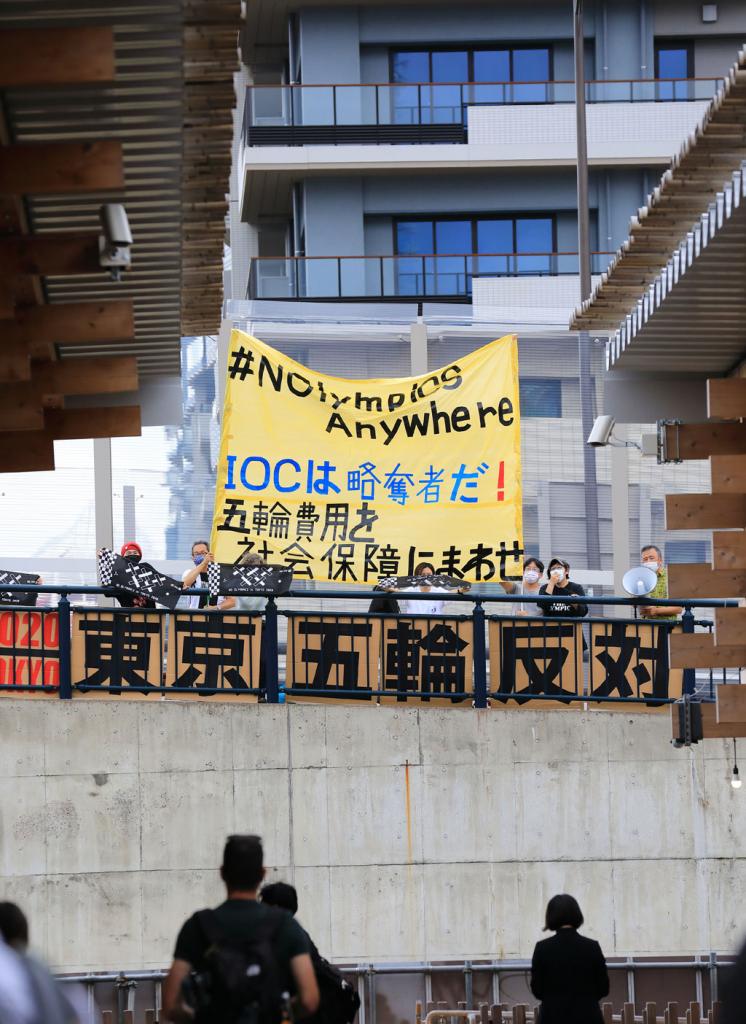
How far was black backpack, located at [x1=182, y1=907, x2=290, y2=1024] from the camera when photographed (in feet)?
23.0

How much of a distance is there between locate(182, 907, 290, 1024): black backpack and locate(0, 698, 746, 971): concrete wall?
7.89 metres

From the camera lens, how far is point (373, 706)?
1562 cm

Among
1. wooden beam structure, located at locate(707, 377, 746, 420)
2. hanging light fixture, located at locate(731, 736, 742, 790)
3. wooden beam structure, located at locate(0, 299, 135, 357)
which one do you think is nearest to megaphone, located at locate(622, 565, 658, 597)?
hanging light fixture, located at locate(731, 736, 742, 790)

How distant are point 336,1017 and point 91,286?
15.4 feet

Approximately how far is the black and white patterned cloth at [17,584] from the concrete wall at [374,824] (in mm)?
1869

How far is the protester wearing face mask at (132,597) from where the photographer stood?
1652 cm

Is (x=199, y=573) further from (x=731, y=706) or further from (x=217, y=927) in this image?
(x=217, y=927)

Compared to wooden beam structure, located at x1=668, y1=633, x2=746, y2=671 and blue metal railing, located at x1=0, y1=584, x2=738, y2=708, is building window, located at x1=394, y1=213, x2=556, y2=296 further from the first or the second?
wooden beam structure, located at x1=668, y1=633, x2=746, y2=671

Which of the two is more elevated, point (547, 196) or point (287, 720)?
point (547, 196)

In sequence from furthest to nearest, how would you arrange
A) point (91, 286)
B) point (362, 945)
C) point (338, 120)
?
point (338, 120), point (362, 945), point (91, 286)

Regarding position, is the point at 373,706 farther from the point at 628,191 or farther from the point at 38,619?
the point at 628,191

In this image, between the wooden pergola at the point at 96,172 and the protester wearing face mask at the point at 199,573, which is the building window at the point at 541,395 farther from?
the wooden pergola at the point at 96,172

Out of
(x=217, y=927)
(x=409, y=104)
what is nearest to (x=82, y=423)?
(x=217, y=927)

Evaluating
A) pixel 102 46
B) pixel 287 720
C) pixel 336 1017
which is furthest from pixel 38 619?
pixel 102 46
